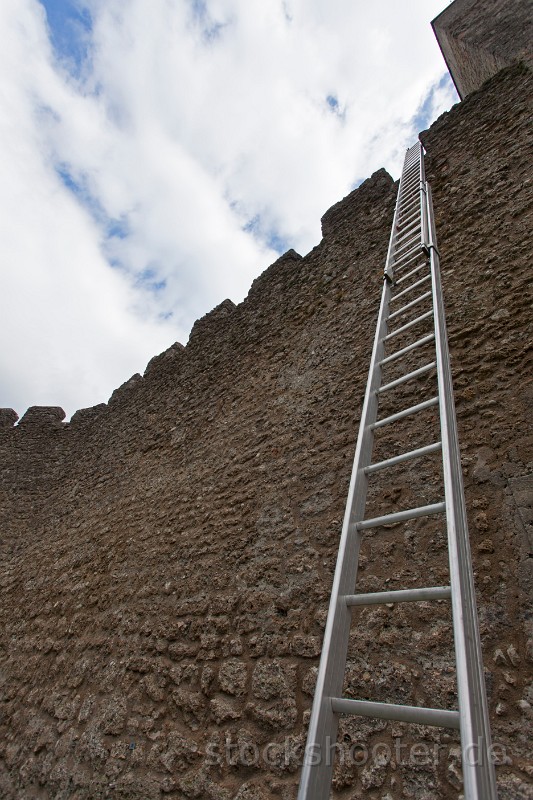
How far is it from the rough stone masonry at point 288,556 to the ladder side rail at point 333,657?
0.64 metres

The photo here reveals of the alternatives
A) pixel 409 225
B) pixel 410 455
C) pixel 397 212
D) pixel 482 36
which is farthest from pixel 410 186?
pixel 482 36

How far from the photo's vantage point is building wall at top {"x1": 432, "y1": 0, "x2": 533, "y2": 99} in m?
6.02

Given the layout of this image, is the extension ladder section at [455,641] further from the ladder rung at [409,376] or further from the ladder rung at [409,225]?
the ladder rung at [409,225]

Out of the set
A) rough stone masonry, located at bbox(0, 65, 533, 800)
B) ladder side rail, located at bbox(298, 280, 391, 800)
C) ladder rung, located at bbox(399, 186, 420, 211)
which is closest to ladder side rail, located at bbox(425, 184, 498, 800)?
ladder side rail, located at bbox(298, 280, 391, 800)

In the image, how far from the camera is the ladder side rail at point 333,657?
35.9 inches

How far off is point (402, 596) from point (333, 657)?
23 cm

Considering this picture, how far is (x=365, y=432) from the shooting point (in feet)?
5.70

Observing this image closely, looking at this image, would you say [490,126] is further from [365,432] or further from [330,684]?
A: [330,684]

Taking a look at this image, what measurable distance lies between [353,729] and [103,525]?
3516 millimetres

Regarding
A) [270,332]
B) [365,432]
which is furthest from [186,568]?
[270,332]

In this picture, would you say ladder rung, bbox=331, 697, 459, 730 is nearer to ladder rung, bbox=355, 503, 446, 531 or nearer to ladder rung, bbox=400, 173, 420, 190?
ladder rung, bbox=355, 503, 446, 531

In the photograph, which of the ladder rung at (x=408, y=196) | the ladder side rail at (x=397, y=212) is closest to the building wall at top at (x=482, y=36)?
the ladder side rail at (x=397, y=212)

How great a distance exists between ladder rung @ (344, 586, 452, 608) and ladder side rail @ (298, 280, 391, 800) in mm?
45

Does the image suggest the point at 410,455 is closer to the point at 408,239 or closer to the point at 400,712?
the point at 400,712
